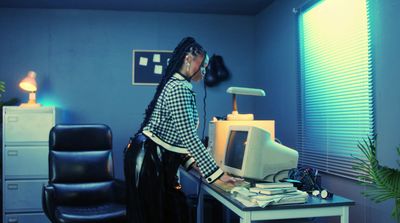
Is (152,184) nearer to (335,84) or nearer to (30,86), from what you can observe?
(335,84)

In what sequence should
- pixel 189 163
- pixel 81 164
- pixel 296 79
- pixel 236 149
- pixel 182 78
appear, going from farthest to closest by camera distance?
pixel 296 79, pixel 81 164, pixel 189 163, pixel 236 149, pixel 182 78

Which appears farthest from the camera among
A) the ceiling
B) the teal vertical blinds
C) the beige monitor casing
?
the ceiling

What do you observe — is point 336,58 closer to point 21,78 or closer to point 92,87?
point 92,87

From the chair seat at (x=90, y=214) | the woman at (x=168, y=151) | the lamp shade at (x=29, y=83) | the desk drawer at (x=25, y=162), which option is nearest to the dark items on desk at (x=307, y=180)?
the woman at (x=168, y=151)

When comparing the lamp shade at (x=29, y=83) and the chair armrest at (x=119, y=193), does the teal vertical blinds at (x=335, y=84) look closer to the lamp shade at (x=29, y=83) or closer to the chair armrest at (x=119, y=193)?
the chair armrest at (x=119, y=193)

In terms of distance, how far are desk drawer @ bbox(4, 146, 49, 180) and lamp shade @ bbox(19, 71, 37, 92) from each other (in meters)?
0.58

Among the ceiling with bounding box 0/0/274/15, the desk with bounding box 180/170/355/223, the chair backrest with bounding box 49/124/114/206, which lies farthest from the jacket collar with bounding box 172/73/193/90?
the ceiling with bounding box 0/0/274/15

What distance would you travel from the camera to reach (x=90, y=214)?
297 centimetres

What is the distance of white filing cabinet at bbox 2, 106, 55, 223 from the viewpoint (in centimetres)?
376

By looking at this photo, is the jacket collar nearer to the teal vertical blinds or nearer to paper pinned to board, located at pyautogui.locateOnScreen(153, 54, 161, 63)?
the teal vertical blinds

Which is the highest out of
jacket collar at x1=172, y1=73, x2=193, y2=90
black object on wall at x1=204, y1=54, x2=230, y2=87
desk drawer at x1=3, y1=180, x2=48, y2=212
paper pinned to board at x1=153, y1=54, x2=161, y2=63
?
paper pinned to board at x1=153, y1=54, x2=161, y2=63

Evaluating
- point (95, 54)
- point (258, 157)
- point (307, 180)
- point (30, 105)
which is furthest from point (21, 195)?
point (307, 180)

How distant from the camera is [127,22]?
436 cm

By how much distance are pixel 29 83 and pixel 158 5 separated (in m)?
1.46
